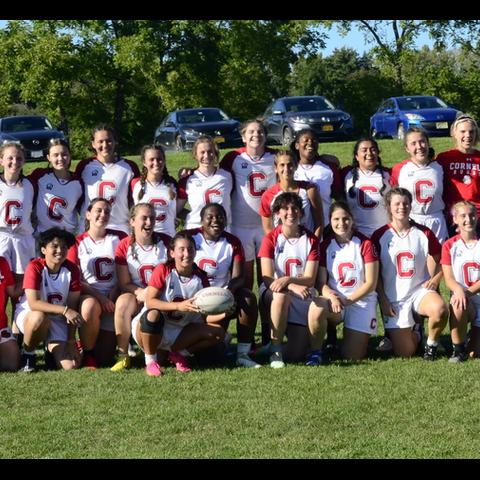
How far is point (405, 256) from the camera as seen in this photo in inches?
283

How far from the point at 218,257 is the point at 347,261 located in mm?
975

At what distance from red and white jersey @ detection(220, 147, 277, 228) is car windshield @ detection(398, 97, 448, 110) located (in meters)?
15.4

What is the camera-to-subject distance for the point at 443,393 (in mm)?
6047

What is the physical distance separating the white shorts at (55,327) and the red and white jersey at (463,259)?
9.43ft

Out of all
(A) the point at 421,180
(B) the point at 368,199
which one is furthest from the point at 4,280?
(A) the point at 421,180

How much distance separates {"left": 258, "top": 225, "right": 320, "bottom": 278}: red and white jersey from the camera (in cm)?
720

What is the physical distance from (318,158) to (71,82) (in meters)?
24.9

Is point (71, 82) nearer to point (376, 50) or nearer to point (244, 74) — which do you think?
point (244, 74)

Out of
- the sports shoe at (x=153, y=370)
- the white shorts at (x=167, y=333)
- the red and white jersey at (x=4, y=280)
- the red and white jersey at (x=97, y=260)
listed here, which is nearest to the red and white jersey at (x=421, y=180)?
the white shorts at (x=167, y=333)

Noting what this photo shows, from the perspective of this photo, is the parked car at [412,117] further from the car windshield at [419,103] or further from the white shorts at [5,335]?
the white shorts at [5,335]

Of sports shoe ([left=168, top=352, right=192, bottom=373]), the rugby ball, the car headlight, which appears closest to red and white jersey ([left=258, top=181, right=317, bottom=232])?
the rugby ball

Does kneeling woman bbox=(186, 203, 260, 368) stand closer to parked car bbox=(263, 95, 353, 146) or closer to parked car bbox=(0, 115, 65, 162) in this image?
parked car bbox=(0, 115, 65, 162)

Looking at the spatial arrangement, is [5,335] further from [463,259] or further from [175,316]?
[463,259]
